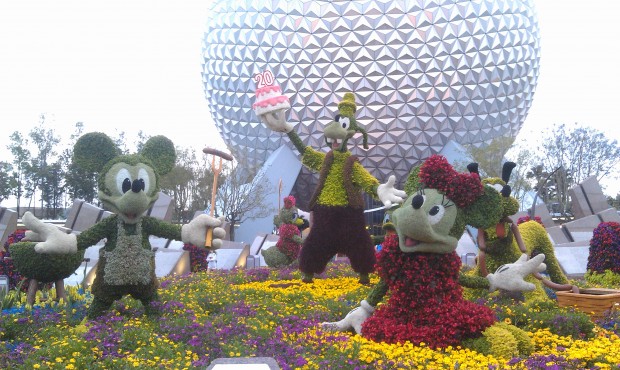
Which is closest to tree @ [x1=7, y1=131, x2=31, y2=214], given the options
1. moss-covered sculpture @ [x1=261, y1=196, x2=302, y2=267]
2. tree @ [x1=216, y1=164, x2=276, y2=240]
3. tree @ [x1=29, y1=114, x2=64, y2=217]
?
tree @ [x1=29, y1=114, x2=64, y2=217]

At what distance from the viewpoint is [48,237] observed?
6270 millimetres

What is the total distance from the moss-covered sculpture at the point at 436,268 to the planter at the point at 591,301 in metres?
1.77

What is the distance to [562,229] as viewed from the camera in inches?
683

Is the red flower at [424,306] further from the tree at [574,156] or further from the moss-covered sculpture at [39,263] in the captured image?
the tree at [574,156]

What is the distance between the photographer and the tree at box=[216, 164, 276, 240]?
24688 mm

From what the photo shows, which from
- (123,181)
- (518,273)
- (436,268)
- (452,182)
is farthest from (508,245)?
(123,181)

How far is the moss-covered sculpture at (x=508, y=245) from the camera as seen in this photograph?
718 cm

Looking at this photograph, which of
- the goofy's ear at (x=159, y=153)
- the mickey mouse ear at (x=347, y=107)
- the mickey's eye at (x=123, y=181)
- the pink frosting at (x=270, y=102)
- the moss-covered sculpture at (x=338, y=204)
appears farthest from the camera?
the mickey mouse ear at (x=347, y=107)

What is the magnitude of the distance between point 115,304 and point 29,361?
2513 mm

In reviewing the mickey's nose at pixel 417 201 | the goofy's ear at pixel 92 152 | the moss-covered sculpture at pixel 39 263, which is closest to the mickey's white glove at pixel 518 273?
the mickey's nose at pixel 417 201

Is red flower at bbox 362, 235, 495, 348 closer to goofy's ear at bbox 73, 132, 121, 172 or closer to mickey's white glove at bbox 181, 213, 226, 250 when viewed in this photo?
mickey's white glove at bbox 181, 213, 226, 250

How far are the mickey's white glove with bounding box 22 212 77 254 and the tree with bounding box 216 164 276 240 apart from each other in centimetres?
1801

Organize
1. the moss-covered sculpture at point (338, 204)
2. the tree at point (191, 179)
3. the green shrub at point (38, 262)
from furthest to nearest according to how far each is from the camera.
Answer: the tree at point (191, 179)
the moss-covered sculpture at point (338, 204)
the green shrub at point (38, 262)

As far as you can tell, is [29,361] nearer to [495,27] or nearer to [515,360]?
[515,360]
